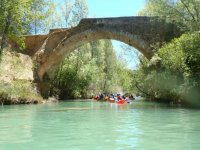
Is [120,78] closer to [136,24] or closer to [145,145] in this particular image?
[136,24]

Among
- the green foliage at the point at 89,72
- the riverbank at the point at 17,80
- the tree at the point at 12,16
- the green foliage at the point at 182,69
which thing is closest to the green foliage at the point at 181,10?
the green foliage at the point at 182,69

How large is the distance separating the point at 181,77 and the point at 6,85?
37.8ft

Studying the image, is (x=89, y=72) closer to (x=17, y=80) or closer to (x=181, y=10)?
(x=17, y=80)

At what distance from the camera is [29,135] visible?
332 inches

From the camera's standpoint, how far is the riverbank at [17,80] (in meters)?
23.2

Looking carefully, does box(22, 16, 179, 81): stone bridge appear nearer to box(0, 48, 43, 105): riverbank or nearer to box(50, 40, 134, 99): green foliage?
box(0, 48, 43, 105): riverbank

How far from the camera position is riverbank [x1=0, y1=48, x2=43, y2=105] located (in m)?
23.2

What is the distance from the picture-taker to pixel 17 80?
26594 mm

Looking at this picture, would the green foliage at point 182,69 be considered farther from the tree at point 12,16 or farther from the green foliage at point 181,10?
the tree at point 12,16

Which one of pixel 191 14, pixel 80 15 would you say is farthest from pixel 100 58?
pixel 191 14

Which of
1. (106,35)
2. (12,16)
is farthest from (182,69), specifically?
(12,16)

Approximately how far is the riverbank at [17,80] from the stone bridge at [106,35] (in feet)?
5.60

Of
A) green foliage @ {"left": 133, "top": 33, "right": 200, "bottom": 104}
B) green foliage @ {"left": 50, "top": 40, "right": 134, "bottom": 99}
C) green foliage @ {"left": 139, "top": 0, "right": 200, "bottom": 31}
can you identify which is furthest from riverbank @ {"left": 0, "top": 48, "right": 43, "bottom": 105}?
green foliage @ {"left": 139, "top": 0, "right": 200, "bottom": 31}

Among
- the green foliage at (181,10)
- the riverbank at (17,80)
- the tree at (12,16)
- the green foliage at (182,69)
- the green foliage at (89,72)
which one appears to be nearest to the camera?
the green foliage at (182,69)
